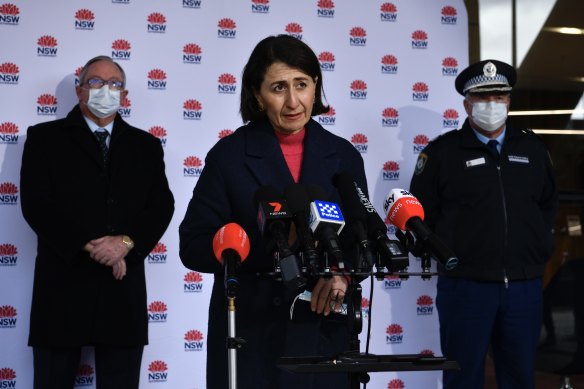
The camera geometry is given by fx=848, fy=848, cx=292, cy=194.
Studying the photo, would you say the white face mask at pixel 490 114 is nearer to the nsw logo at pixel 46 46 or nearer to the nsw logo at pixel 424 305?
the nsw logo at pixel 424 305

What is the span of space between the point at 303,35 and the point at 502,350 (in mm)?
1972

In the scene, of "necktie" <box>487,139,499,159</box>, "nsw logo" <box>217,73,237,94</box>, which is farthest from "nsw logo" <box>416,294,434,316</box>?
"nsw logo" <box>217,73,237,94</box>

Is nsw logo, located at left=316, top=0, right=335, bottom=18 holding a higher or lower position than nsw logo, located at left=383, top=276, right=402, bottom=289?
higher

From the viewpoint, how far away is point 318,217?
169 cm

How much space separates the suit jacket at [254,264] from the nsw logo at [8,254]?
2281mm

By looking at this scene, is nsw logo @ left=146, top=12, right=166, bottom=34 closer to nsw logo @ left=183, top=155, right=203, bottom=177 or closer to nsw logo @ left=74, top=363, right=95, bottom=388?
nsw logo @ left=183, top=155, right=203, bottom=177

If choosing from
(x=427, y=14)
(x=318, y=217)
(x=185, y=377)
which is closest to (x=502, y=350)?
(x=185, y=377)

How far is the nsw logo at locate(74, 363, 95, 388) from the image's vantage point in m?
4.21

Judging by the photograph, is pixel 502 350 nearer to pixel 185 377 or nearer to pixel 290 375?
pixel 185 377

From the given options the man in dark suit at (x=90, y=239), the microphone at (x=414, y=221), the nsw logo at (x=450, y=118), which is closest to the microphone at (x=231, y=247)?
the microphone at (x=414, y=221)

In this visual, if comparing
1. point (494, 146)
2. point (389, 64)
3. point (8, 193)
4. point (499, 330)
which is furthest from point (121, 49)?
point (499, 330)

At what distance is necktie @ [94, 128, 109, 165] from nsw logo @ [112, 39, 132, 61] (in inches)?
21.7

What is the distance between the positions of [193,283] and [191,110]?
0.91 metres

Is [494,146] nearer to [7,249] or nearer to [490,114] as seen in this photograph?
[490,114]
